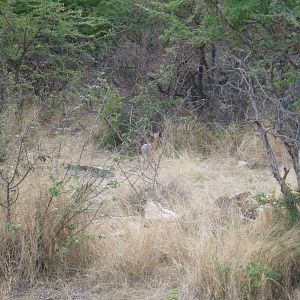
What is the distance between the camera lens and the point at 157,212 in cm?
568

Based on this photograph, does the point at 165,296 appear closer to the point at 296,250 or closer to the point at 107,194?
the point at 296,250

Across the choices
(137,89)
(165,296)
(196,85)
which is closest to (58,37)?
(137,89)

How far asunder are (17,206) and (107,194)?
1951mm

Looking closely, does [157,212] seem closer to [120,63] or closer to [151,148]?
[151,148]

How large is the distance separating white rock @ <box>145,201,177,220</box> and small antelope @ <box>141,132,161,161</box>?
1.86 m

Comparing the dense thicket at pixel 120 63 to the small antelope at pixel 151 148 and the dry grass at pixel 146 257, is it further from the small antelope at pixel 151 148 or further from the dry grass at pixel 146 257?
the dry grass at pixel 146 257

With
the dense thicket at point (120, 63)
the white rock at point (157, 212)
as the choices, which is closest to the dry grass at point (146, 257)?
the white rock at point (157, 212)

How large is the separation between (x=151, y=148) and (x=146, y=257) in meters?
4.28

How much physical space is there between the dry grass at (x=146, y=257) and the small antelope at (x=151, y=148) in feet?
9.54

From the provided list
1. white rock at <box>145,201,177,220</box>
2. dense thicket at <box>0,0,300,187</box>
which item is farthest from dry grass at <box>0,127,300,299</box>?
dense thicket at <box>0,0,300,187</box>

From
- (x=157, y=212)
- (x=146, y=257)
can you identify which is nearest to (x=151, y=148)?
(x=157, y=212)

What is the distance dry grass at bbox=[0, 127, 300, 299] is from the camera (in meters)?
4.05

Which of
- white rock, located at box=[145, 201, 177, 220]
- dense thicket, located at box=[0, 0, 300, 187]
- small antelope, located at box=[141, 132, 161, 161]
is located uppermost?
dense thicket, located at box=[0, 0, 300, 187]

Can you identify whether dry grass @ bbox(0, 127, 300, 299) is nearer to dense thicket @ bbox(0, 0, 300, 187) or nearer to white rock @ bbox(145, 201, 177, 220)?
white rock @ bbox(145, 201, 177, 220)
